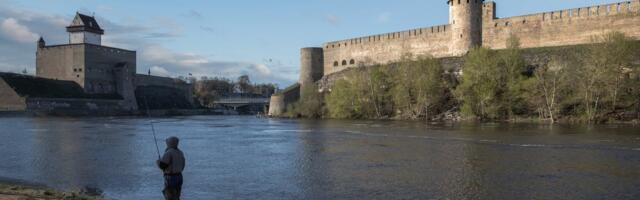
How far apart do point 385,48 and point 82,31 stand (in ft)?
136

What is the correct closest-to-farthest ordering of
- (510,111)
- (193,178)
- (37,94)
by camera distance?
(193,178), (510,111), (37,94)

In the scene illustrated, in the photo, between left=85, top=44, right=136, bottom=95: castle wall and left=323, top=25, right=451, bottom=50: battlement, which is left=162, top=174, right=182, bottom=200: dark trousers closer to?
left=323, top=25, right=451, bottom=50: battlement

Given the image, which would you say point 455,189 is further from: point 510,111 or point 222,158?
point 510,111

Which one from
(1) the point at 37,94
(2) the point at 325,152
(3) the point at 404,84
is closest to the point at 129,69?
(1) the point at 37,94

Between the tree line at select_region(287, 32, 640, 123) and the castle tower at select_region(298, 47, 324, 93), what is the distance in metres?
11.5

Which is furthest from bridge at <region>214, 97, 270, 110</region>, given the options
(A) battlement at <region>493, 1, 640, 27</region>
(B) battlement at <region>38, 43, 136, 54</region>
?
(A) battlement at <region>493, 1, 640, 27</region>

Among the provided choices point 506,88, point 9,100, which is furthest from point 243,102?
point 506,88

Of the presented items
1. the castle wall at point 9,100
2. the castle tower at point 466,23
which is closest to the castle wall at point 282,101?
the castle tower at point 466,23

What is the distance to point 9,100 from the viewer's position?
192 ft

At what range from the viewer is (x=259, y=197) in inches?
413

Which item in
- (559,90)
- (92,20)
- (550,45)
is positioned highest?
(92,20)

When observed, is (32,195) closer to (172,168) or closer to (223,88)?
(172,168)

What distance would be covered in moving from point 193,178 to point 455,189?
543cm

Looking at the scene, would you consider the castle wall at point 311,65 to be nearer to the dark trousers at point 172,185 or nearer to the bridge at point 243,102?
the bridge at point 243,102
